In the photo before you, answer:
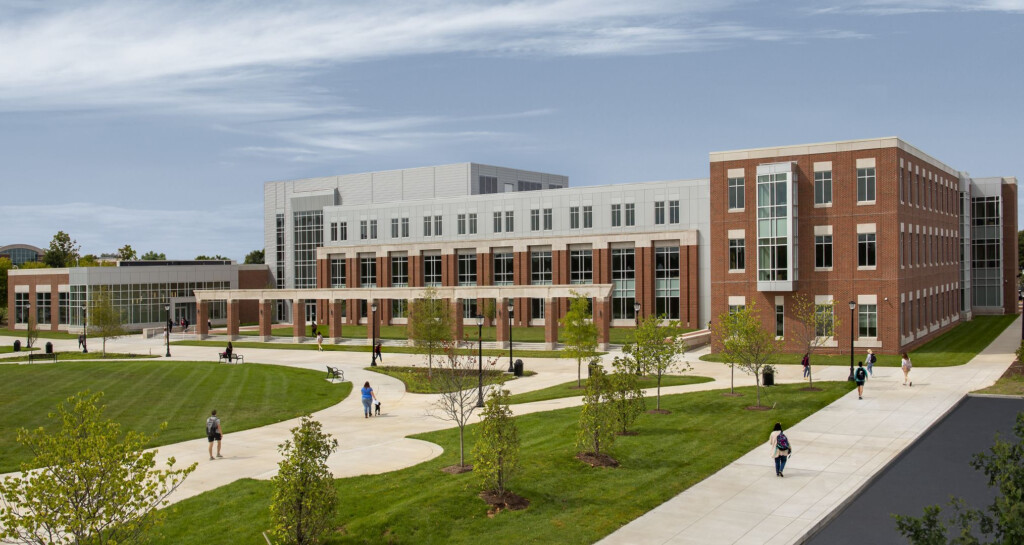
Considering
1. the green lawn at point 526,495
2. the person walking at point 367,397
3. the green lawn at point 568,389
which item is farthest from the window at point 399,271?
the green lawn at point 526,495

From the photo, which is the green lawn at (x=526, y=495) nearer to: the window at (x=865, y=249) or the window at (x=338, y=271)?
the window at (x=865, y=249)

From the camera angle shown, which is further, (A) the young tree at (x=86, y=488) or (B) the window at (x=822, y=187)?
(B) the window at (x=822, y=187)

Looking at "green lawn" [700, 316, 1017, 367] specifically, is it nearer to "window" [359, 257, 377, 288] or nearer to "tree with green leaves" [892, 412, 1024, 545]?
"tree with green leaves" [892, 412, 1024, 545]

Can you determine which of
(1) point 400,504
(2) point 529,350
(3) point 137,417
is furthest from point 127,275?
(1) point 400,504

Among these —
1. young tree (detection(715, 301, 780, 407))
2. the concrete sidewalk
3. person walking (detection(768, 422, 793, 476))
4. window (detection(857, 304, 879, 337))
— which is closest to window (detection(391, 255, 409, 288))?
window (detection(857, 304, 879, 337))

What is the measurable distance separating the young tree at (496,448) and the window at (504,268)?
6995cm

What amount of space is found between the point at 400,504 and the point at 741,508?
26.6ft

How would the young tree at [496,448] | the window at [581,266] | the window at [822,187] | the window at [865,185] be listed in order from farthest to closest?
the window at [581,266]
the window at [822,187]
the window at [865,185]
the young tree at [496,448]

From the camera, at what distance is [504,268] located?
9044 centimetres

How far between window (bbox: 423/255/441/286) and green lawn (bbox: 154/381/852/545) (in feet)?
215

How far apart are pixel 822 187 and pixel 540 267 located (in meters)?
39.3

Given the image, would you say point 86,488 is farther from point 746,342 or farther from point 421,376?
point 746,342

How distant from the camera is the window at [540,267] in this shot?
87250mm

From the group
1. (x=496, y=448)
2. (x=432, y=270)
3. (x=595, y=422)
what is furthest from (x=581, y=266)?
(x=496, y=448)
